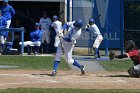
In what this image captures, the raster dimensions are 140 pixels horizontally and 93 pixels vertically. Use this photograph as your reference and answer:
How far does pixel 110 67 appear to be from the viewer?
57.5 ft

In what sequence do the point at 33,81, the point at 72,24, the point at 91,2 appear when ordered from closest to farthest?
the point at 33,81 → the point at 72,24 → the point at 91,2

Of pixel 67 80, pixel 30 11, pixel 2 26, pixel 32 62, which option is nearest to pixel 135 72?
pixel 67 80

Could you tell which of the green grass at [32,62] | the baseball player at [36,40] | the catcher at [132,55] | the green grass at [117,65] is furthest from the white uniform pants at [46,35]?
the catcher at [132,55]

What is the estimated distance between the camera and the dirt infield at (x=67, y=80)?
12.3 meters

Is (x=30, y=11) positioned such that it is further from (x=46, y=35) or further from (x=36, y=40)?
(x=36, y=40)

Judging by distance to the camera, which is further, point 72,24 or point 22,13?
point 22,13

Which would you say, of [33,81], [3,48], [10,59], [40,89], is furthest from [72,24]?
[3,48]

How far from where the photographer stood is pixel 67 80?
13359 mm

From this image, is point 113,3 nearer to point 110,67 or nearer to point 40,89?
point 110,67

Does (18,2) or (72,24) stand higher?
(18,2)

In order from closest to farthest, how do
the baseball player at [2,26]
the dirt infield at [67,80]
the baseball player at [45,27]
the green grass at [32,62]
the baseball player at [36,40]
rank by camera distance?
the dirt infield at [67,80] → the green grass at [32,62] → the baseball player at [2,26] → the baseball player at [36,40] → the baseball player at [45,27]

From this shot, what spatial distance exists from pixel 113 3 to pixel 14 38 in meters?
5.54

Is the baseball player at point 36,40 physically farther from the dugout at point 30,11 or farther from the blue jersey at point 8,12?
the dugout at point 30,11

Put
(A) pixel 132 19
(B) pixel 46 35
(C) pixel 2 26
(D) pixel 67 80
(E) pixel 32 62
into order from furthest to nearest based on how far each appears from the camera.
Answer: (A) pixel 132 19, (B) pixel 46 35, (C) pixel 2 26, (E) pixel 32 62, (D) pixel 67 80
